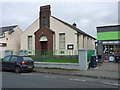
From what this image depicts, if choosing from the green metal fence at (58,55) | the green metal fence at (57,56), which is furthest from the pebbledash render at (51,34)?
the green metal fence at (57,56)

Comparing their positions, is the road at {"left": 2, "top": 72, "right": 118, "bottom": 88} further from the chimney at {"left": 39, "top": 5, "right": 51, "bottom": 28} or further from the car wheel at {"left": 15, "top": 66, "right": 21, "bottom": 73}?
the chimney at {"left": 39, "top": 5, "right": 51, "bottom": 28}

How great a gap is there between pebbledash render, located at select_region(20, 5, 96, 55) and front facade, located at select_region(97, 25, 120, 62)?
5.01 meters

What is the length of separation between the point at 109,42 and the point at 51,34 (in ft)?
32.9

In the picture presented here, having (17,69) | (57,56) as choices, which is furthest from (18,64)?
(57,56)

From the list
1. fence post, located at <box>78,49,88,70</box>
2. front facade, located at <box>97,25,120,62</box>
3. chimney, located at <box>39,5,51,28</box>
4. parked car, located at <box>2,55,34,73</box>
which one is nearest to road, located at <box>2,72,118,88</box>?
parked car, located at <box>2,55,34,73</box>

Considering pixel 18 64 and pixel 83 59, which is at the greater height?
pixel 83 59

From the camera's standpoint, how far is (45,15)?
27.5 m

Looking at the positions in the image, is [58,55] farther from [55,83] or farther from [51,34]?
[51,34]

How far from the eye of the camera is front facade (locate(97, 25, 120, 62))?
2020 cm

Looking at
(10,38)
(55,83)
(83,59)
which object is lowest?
(55,83)

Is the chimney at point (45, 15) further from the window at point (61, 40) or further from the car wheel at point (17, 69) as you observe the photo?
the car wheel at point (17, 69)

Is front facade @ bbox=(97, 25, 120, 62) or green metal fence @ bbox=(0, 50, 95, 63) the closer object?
green metal fence @ bbox=(0, 50, 95, 63)

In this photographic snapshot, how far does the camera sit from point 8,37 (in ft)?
104

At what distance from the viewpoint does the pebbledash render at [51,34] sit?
2563 centimetres
